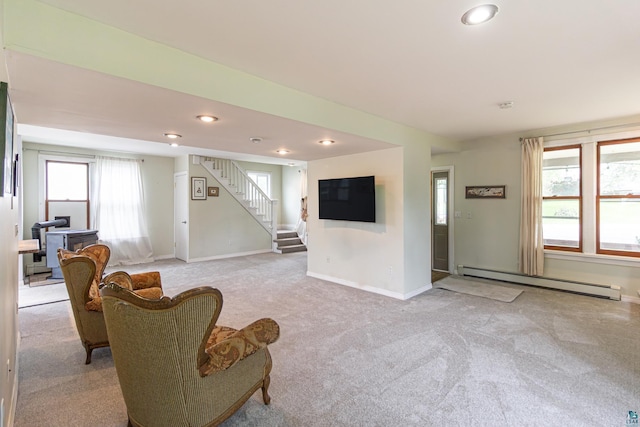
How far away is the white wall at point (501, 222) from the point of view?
430cm

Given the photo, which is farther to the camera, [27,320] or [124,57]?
[27,320]

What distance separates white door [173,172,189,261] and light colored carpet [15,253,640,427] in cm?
320

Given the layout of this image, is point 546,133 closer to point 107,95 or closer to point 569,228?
point 569,228

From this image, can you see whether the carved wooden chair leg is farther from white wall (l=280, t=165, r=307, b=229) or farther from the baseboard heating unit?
white wall (l=280, t=165, r=307, b=229)

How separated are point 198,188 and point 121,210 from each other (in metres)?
1.68

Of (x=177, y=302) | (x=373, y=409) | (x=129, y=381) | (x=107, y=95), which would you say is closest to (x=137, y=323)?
(x=177, y=302)

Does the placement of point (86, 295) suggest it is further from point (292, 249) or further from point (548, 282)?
point (292, 249)

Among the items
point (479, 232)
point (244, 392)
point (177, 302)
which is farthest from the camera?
point (479, 232)

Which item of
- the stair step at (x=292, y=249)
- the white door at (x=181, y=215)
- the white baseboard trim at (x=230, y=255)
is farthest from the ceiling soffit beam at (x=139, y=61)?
the stair step at (x=292, y=249)

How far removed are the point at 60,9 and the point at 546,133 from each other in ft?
19.0

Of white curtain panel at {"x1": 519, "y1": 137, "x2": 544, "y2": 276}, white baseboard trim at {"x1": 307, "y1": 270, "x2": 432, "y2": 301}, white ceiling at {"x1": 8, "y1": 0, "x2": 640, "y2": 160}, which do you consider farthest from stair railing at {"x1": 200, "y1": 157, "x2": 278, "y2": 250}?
white curtain panel at {"x1": 519, "y1": 137, "x2": 544, "y2": 276}

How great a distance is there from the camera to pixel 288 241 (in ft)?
28.9

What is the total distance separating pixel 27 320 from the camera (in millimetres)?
3602

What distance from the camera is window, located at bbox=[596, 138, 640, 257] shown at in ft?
13.6
